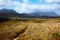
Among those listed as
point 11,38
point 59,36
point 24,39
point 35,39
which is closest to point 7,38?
point 11,38

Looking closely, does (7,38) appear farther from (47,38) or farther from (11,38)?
(47,38)

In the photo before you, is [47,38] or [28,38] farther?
[28,38]

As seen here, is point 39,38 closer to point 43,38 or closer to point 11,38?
point 43,38

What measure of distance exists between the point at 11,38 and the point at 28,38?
208 inches

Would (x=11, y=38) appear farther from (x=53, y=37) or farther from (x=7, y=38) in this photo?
(x=53, y=37)

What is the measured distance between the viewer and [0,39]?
3569 centimetres

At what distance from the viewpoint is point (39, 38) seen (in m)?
32.8

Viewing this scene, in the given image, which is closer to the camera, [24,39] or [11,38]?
[24,39]

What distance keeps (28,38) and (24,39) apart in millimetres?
934

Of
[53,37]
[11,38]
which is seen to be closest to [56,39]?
[53,37]

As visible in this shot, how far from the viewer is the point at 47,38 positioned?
3156cm

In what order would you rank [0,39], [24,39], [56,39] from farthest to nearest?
1. [0,39]
2. [24,39]
3. [56,39]

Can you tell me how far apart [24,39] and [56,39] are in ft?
22.7

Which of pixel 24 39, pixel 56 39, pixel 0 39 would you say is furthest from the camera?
pixel 0 39
